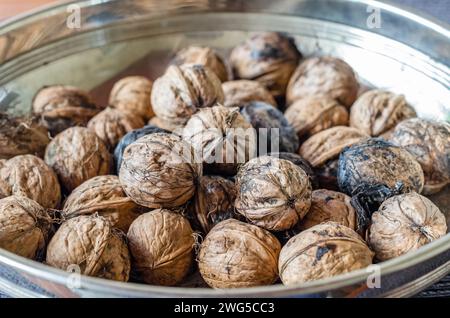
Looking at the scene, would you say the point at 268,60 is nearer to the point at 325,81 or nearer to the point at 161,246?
the point at 325,81

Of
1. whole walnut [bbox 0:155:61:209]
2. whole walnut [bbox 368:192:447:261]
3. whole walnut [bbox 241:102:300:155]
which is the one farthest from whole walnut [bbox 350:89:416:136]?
whole walnut [bbox 0:155:61:209]

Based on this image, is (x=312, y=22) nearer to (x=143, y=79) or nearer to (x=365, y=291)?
(x=143, y=79)

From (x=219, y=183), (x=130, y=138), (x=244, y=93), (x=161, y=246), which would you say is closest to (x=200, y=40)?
(x=244, y=93)

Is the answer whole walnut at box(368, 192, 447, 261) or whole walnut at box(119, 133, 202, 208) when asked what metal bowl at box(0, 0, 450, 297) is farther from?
whole walnut at box(119, 133, 202, 208)

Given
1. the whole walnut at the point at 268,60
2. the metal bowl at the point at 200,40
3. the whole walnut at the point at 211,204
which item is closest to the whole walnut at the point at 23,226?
the whole walnut at the point at 211,204

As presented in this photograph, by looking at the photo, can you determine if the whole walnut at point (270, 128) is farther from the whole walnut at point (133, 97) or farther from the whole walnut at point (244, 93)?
the whole walnut at point (133, 97)
